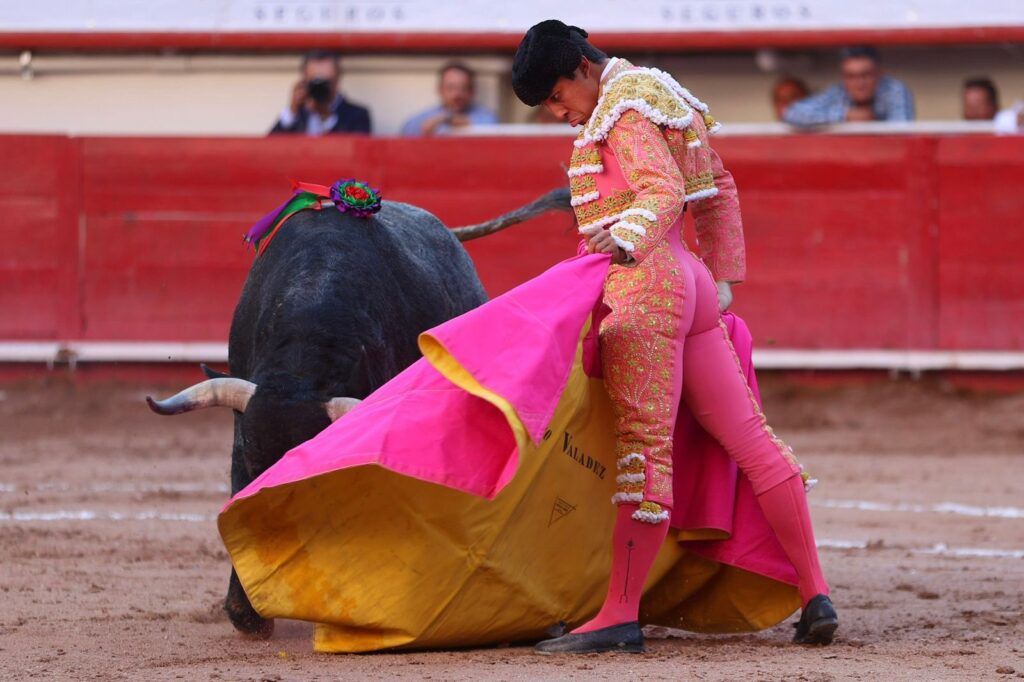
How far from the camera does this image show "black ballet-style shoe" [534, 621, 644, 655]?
106 inches

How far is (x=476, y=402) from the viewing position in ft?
8.52

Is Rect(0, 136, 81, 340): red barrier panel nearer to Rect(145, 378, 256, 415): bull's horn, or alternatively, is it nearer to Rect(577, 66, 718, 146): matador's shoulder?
Rect(145, 378, 256, 415): bull's horn

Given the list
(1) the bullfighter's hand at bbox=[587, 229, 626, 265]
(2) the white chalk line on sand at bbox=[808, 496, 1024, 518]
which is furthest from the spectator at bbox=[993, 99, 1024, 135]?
(1) the bullfighter's hand at bbox=[587, 229, 626, 265]

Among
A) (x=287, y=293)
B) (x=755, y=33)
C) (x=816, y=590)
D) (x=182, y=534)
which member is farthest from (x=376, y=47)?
(x=816, y=590)

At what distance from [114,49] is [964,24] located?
4.38m

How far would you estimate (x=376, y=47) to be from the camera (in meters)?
8.24

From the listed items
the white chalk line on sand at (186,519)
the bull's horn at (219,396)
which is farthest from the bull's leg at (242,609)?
the white chalk line on sand at (186,519)

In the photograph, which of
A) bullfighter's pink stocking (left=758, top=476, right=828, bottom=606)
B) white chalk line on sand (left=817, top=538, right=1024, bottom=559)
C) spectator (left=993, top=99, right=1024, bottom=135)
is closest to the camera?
bullfighter's pink stocking (left=758, top=476, right=828, bottom=606)

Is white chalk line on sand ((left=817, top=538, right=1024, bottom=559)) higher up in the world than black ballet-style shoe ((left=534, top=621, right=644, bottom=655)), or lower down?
lower down

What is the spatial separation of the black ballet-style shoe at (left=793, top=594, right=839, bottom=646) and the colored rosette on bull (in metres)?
1.31

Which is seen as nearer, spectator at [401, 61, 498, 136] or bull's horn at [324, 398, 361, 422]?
bull's horn at [324, 398, 361, 422]

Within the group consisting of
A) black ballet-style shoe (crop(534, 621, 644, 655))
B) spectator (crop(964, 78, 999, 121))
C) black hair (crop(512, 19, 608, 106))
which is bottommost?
black ballet-style shoe (crop(534, 621, 644, 655))

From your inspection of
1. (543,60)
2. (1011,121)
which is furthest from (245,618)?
(1011,121)

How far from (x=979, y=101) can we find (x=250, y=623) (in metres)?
5.69
